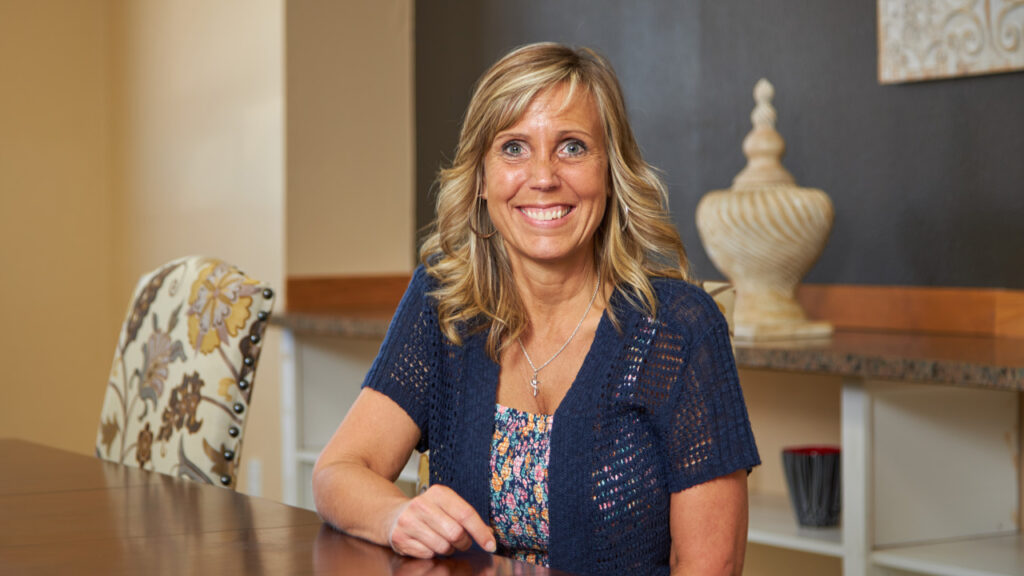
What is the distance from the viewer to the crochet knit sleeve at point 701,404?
4.52 feet

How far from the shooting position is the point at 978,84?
Result: 93.4 inches

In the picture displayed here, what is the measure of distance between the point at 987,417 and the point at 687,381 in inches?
39.6

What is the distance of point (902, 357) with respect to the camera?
1934 millimetres

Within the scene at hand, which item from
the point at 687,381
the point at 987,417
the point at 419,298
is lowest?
the point at 987,417

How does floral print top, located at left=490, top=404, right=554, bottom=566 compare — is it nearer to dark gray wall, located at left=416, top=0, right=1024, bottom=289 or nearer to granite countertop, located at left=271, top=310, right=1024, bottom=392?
granite countertop, located at left=271, top=310, right=1024, bottom=392

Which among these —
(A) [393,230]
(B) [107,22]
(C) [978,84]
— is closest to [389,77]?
(A) [393,230]

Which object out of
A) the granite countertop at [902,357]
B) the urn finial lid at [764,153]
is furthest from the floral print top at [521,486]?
the urn finial lid at [764,153]

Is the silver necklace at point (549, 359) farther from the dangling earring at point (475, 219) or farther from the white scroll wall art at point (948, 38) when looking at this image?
the white scroll wall art at point (948, 38)

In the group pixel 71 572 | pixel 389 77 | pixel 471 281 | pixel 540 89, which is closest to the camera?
pixel 71 572

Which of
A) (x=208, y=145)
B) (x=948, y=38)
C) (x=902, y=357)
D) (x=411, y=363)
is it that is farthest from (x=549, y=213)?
(x=208, y=145)

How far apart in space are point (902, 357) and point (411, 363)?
0.87 m

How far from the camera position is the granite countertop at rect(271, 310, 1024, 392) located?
1.81 meters

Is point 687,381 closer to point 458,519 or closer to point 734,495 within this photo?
point 734,495

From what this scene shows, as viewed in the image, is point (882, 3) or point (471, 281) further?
point (882, 3)
